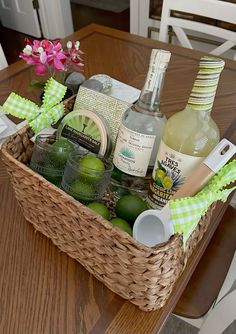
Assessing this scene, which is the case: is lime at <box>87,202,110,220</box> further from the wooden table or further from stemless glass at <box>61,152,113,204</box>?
the wooden table

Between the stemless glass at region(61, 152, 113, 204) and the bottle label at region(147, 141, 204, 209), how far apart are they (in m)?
0.08

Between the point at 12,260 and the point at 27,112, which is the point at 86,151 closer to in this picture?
the point at 27,112

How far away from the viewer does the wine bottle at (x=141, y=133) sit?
553 millimetres

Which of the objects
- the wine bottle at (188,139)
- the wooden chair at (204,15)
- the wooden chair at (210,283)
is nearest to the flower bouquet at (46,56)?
the wine bottle at (188,139)

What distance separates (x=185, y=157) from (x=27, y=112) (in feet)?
1.01

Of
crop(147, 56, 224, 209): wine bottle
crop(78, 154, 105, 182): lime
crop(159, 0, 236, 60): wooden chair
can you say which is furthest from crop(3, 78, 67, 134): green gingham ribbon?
crop(159, 0, 236, 60): wooden chair


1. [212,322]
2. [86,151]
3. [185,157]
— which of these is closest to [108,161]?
[86,151]

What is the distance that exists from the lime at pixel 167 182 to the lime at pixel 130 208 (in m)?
0.05

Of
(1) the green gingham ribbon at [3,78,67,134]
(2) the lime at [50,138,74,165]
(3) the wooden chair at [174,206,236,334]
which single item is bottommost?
(3) the wooden chair at [174,206,236,334]

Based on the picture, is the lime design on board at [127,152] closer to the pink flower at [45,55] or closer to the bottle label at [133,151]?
the bottle label at [133,151]

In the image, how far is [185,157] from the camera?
1.67 feet

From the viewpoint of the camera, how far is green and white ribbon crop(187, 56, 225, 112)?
46 centimetres

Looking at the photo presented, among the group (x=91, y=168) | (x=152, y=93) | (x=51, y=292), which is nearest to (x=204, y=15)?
(x=152, y=93)

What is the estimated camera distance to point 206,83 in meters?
0.47
